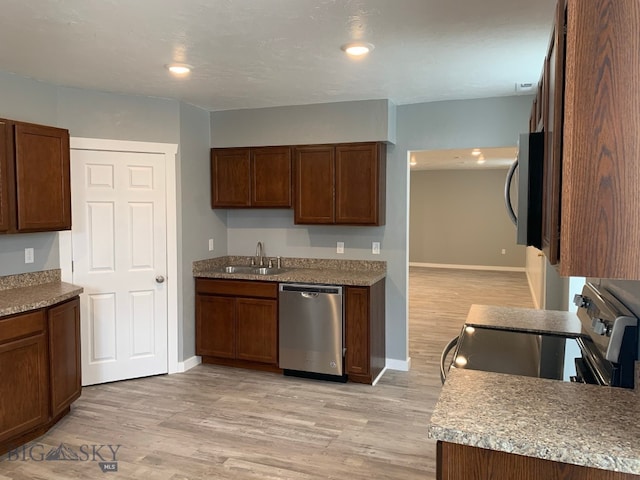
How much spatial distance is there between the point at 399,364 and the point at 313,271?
3.91ft

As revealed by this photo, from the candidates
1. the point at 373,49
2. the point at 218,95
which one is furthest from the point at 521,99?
the point at 218,95

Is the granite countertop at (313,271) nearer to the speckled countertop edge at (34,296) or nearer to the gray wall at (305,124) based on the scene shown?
the gray wall at (305,124)

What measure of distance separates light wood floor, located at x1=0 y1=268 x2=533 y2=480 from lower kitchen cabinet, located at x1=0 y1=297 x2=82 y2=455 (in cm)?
16

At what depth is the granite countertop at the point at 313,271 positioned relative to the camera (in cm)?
411

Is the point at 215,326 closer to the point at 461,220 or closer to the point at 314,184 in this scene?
the point at 314,184

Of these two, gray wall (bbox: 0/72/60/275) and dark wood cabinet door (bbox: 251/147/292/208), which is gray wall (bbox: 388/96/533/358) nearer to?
dark wood cabinet door (bbox: 251/147/292/208)

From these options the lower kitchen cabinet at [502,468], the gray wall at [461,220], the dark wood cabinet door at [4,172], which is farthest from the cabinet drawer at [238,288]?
the gray wall at [461,220]

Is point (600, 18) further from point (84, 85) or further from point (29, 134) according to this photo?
point (84, 85)

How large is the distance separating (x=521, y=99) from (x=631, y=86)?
339 centimetres

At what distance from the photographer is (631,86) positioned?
0.93 meters

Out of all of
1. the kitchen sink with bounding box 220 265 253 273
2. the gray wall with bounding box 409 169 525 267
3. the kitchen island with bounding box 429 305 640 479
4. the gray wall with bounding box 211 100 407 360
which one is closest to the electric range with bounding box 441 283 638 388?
the kitchen island with bounding box 429 305 640 479

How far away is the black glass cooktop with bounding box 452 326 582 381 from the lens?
5.65 ft

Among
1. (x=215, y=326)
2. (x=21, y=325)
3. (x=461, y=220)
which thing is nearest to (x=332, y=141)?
(x=215, y=326)

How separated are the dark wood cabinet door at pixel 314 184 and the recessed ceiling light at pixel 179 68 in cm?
137
